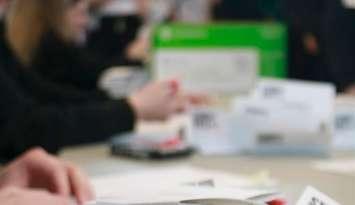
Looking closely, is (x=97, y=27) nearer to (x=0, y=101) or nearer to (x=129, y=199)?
(x=0, y=101)

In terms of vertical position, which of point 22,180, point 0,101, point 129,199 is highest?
point 0,101

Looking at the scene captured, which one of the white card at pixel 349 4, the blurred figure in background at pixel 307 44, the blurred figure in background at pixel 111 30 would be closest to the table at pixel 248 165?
the blurred figure in background at pixel 307 44

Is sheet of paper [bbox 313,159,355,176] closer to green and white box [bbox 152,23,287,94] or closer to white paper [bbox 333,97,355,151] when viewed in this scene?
white paper [bbox 333,97,355,151]

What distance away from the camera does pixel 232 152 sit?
208cm

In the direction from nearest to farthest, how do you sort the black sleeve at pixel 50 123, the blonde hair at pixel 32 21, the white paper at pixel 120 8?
1. the black sleeve at pixel 50 123
2. the blonde hair at pixel 32 21
3. the white paper at pixel 120 8

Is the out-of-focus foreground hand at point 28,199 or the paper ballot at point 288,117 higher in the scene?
the paper ballot at point 288,117

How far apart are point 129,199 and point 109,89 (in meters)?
2.18

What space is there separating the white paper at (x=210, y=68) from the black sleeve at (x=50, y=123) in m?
0.49

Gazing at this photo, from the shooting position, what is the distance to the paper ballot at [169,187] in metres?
1.14

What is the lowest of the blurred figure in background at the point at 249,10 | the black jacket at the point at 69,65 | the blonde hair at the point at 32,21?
the blonde hair at the point at 32,21

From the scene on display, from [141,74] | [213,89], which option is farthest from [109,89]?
[213,89]

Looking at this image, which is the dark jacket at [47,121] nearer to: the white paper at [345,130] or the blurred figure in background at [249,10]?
the white paper at [345,130]

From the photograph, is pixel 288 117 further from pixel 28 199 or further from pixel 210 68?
pixel 28 199

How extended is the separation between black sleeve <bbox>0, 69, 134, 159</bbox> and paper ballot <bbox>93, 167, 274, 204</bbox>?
26 centimetres
